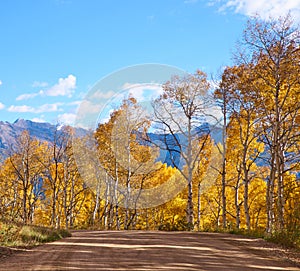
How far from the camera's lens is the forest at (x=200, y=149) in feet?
58.9

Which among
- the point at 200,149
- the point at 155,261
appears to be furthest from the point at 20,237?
the point at 200,149

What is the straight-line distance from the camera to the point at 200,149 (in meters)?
27.3

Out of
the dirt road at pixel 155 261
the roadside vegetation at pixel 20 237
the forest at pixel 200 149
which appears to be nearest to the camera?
the dirt road at pixel 155 261

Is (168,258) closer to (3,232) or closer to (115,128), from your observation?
(3,232)

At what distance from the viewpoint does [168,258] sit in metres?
7.86

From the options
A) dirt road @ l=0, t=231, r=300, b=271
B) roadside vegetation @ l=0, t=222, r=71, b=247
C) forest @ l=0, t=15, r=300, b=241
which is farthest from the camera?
forest @ l=0, t=15, r=300, b=241

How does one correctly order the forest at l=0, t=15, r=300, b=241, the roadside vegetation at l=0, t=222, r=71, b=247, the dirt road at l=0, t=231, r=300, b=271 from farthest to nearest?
the forest at l=0, t=15, r=300, b=241, the roadside vegetation at l=0, t=222, r=71, b=247, the dirt road at l=0, t=231, r=300, b=271

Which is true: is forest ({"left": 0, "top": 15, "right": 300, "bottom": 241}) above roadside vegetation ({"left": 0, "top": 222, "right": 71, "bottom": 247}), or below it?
above

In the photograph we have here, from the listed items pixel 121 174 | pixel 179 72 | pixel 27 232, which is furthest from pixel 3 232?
pixel 121 174

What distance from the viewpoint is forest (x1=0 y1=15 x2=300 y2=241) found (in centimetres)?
1795

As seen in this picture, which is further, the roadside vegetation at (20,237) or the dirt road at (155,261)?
the roadside vegetation at (20,237)

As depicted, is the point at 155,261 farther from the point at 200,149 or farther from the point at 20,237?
the point at 200,149

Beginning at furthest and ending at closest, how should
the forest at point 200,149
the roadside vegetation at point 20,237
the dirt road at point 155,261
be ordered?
the forest at point 200,149
the roadside vegetation at point 20,237
the dirt road at point 155,261

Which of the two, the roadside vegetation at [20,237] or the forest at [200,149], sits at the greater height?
the forest at [200,149]
